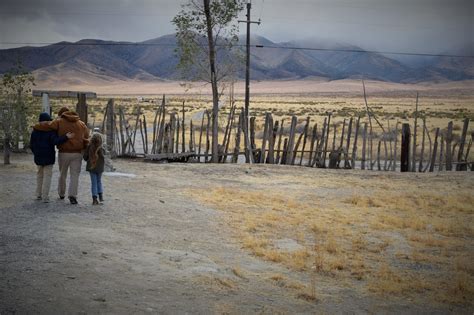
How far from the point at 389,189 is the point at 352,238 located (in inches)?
204

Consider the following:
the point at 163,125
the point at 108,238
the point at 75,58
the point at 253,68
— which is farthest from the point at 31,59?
the point at 108,238

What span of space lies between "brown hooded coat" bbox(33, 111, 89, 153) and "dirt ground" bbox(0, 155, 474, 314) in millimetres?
959

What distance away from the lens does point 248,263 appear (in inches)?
267

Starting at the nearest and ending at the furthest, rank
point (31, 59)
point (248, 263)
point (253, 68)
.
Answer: point (248, 263), point (31, 59), point (253, 68)

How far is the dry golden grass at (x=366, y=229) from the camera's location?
656 centimetres

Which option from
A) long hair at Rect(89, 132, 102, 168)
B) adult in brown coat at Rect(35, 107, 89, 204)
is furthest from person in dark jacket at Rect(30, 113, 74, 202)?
long hair at Rect(89, 132, 102, 168)

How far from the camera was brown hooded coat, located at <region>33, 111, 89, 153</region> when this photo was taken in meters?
8.20

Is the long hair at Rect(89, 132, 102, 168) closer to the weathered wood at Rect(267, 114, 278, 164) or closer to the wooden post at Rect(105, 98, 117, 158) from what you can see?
the wooden post at Rect(105, 98, 117, 158)

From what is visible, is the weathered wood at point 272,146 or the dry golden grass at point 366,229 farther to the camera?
the weathered wood at point 272,146

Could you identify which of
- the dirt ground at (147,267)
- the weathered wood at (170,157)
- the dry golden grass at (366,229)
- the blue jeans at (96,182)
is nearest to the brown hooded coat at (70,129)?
the blue jeans at (96,182)

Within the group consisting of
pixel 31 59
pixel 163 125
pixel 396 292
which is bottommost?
pixel 396 292

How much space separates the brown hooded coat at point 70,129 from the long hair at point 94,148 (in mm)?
105

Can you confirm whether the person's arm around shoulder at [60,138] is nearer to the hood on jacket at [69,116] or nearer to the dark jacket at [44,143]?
the dark jacket at [44,143]

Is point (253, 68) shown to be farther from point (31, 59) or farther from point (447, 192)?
point (447, 192)
